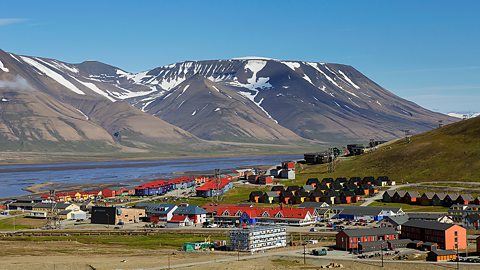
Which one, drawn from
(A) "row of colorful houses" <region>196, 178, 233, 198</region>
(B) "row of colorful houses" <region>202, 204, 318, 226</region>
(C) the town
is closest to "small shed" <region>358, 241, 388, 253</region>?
(C) the town

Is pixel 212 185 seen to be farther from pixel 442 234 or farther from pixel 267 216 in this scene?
pixel 442 234

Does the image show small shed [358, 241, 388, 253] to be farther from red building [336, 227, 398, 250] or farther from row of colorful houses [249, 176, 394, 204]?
row of colorful houses [249, 176, 394, 204]

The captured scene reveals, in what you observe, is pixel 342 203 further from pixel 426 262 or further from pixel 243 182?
pixel 426 262

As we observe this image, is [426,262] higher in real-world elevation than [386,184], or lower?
lower

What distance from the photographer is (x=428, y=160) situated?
148625 millimetres

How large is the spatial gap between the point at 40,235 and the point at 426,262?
176ft

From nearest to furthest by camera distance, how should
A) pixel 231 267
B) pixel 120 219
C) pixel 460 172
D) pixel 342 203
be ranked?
pixel 231 267 < pixel 120 219 < pixel 342 203 < pixel 460 172

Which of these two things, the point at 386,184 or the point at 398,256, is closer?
the point at 398,256

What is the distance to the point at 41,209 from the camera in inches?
4870

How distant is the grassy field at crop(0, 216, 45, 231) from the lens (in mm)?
108438

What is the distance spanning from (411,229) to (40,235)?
4924 cm

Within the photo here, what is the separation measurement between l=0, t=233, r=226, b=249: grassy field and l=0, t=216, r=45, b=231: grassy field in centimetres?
1459

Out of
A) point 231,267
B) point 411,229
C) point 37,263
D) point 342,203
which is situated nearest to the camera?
point 231,267

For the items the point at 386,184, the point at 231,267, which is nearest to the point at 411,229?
the point at 231,267
